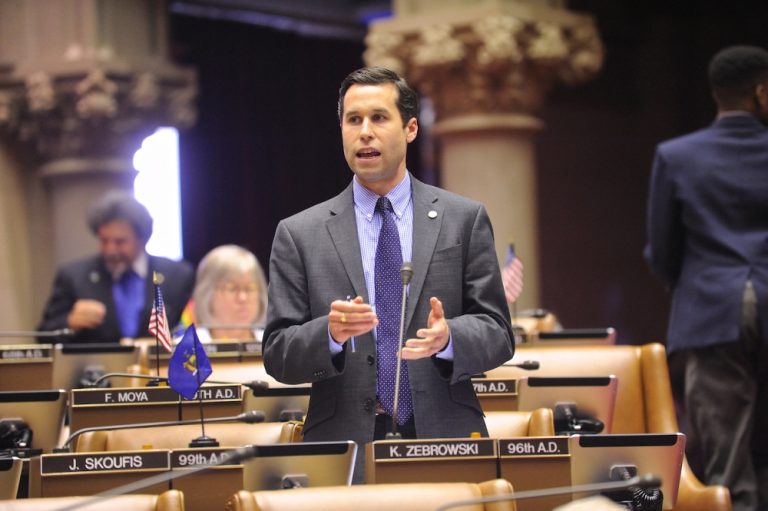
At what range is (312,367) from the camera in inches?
128

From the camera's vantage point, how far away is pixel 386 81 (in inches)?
138

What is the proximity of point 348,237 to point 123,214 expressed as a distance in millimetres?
3967

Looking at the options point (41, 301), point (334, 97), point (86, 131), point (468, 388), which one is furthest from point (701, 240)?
point (334, 97)

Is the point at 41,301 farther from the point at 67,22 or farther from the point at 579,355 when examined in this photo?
the point at 579,355

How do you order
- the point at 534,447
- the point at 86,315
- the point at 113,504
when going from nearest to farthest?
1. the point at 113,504
2. the point at 534,447
3. the point at 86,315

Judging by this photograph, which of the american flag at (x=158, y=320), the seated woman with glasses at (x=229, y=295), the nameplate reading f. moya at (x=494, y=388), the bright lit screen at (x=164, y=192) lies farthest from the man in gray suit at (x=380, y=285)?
the bright lit screen at (x=164, y=192)

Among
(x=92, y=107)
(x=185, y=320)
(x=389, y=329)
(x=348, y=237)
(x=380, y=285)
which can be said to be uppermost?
(x=92, y=107)

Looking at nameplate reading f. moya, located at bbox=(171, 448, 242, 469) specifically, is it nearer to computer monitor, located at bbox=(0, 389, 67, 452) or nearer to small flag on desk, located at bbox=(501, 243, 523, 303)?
computer monitor, located at bbox=(0, 389, 67, 452)

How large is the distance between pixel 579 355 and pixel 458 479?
6.66 feet

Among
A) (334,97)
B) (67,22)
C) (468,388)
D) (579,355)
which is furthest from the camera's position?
(334,97)

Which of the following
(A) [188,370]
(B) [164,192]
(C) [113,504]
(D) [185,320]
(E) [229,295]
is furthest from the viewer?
(B) [164,192]

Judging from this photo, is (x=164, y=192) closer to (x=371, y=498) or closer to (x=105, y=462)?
(x=105, y=462)

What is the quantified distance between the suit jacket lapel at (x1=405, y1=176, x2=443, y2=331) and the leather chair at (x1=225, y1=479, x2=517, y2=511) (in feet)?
1.99

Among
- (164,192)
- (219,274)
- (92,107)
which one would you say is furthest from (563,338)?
(164,192)
